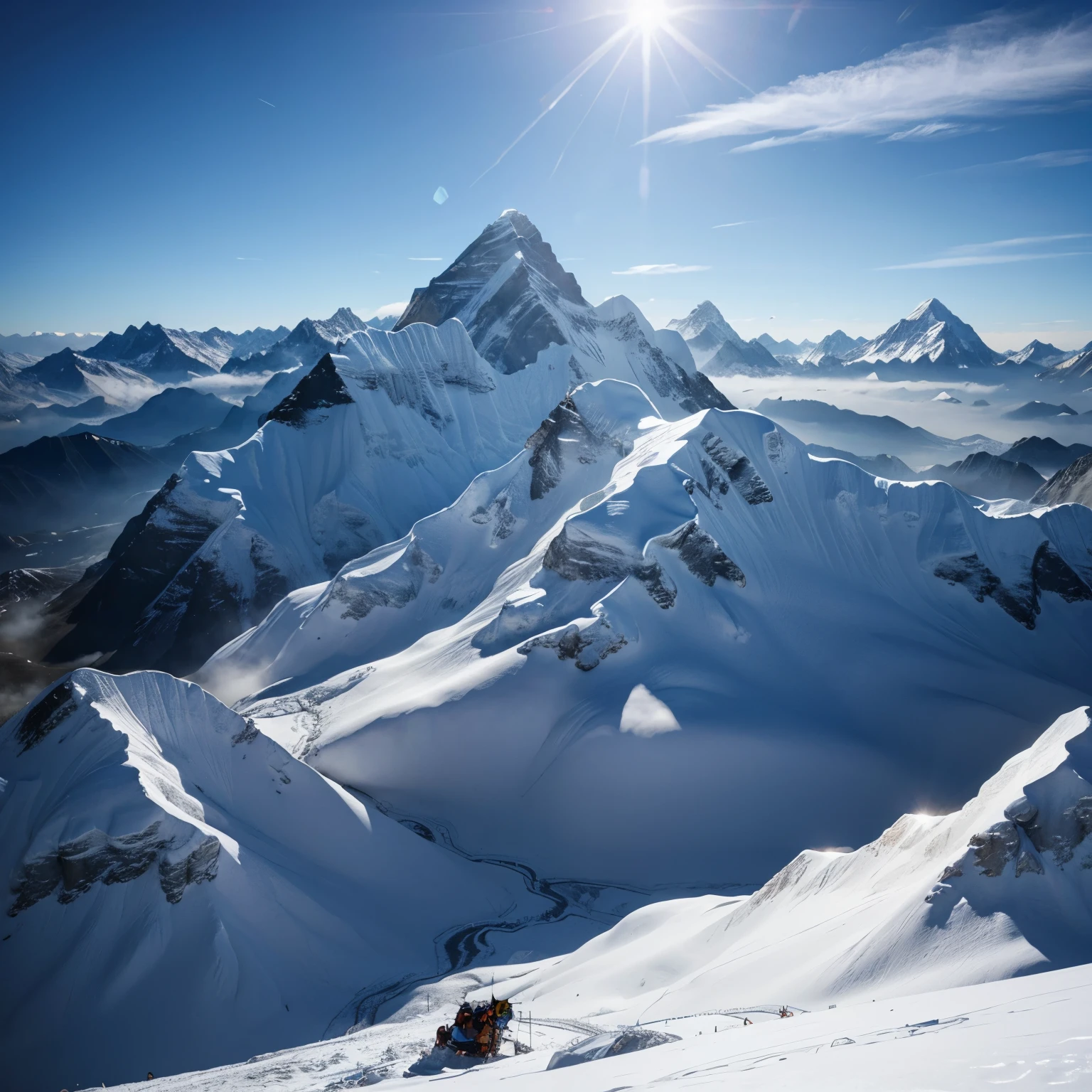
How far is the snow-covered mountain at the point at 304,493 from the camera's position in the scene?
131750mm

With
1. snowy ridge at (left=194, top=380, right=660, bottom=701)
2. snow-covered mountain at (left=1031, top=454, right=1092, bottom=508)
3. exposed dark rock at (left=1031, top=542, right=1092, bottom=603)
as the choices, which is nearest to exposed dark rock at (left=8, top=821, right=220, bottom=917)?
snowy ridge at (left=194, top=380, right=660, bottom=701)

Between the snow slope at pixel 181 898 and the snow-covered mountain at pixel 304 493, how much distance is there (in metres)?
81.9

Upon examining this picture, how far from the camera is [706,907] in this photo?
133 feet

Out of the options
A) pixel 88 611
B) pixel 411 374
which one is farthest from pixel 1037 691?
pixel 88 611

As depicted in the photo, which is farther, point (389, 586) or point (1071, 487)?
point (1071, 487)

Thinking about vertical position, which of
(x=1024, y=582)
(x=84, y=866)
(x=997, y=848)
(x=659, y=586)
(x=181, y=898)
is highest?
(x=659, y=586)

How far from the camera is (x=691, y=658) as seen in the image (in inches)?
2793

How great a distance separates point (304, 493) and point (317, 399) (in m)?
21.1

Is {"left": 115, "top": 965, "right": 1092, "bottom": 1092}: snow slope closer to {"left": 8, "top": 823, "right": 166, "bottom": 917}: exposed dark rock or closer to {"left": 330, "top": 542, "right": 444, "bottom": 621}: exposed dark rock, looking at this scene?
{"left": 8, "top": 823, "right": 166, "bottom": 917}: exposed dark rock

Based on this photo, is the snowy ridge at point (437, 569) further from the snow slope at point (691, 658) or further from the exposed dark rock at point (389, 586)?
the snow slope at point (691, 658)

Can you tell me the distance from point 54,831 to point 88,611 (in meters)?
129

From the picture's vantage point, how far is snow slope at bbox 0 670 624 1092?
36.0 meters

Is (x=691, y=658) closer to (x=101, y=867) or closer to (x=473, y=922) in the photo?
(x=473, y=922)

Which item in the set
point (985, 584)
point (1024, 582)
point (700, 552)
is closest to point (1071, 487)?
point (1024, 582)
